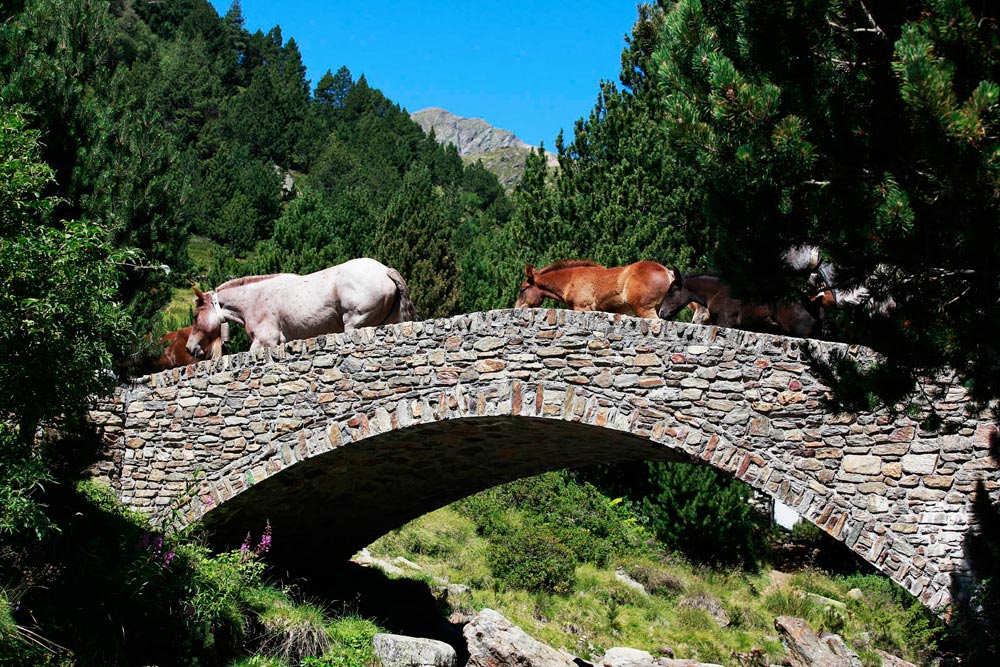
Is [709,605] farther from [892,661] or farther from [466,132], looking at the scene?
[466,132]

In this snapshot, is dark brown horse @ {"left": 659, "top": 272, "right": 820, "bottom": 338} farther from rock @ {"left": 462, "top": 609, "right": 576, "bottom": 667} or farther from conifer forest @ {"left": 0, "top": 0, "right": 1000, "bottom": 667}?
rock @ {"left": 462, "top": 609, "right": 576, "bottom": 667}

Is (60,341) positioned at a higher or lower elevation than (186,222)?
lower

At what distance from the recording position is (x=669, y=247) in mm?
21078

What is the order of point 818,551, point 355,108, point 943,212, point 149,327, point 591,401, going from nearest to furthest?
point 943,212 → point 591,401 → point 149,327 → point 818,551 → point 355,108

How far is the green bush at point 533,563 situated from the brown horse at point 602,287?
301 inches

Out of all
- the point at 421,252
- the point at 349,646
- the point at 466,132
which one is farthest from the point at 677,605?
the point at 466,132

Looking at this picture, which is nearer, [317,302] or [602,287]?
[602,287]

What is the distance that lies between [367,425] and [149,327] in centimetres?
584

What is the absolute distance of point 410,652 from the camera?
41.7 feet

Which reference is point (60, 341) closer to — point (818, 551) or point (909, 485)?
point (909, 485)

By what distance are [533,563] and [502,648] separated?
6.28m

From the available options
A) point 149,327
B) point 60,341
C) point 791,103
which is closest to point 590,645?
point 149,327

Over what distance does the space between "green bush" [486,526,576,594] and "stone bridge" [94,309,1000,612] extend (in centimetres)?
532

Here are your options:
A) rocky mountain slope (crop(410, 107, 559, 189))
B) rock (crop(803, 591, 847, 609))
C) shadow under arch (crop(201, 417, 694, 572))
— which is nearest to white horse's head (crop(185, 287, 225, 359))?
shadow under arch (crop(201, 417, 694, 572))
